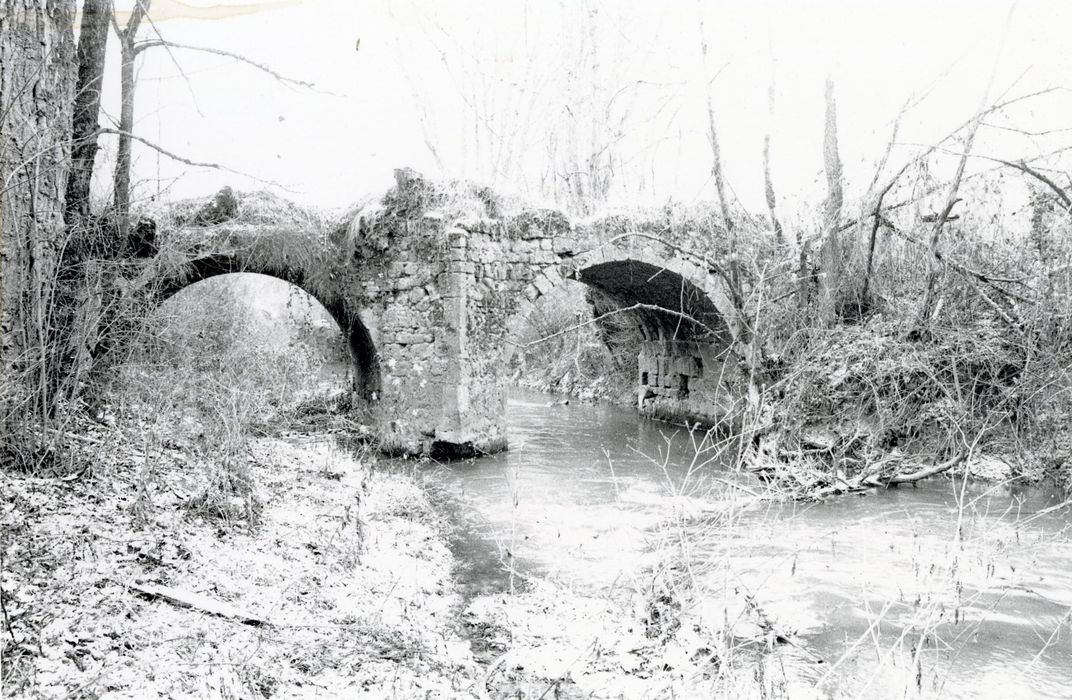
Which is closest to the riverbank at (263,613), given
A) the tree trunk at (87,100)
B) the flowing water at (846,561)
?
the flowing water at (846,561)

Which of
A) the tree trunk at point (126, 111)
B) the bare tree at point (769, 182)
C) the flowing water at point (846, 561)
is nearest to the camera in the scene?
the flowing water at point (846, 561)

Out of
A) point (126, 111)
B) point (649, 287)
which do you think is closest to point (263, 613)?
point (126, 111)

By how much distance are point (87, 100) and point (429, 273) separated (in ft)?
13.0

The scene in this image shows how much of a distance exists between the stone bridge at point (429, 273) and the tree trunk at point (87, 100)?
8.42 ft

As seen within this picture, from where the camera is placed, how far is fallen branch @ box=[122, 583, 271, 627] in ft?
11.4

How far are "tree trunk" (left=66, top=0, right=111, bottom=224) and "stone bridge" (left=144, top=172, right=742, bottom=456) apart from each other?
2.57 m

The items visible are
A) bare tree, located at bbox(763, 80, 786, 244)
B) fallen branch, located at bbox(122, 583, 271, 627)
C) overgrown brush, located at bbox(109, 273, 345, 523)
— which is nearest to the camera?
fallen branch, located at bbox(122, 583, 271, 627)

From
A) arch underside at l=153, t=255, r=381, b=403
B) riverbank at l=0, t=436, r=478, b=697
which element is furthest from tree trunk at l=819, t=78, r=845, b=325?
riverbank at l=0, t=436, r=478, b=697

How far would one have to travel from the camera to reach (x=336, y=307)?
32.4ft

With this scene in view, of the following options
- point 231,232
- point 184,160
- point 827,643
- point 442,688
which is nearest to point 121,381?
point 184,160

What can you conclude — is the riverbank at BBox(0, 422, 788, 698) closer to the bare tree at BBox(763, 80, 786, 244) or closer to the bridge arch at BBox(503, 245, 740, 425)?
the bridge arch at BBox(503, 245, 740, 425)

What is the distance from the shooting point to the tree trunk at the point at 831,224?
882 cm

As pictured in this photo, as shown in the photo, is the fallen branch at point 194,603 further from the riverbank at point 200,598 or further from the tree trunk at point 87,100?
the tree trunk at point 87,100

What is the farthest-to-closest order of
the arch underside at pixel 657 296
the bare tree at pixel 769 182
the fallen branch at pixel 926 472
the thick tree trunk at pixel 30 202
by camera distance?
the arch underside at pixel 657 296 → the bare tree at pixel 769 182 → the fallen branch at pixel 926 472 → the thick tree trunk at pixel 30 202
